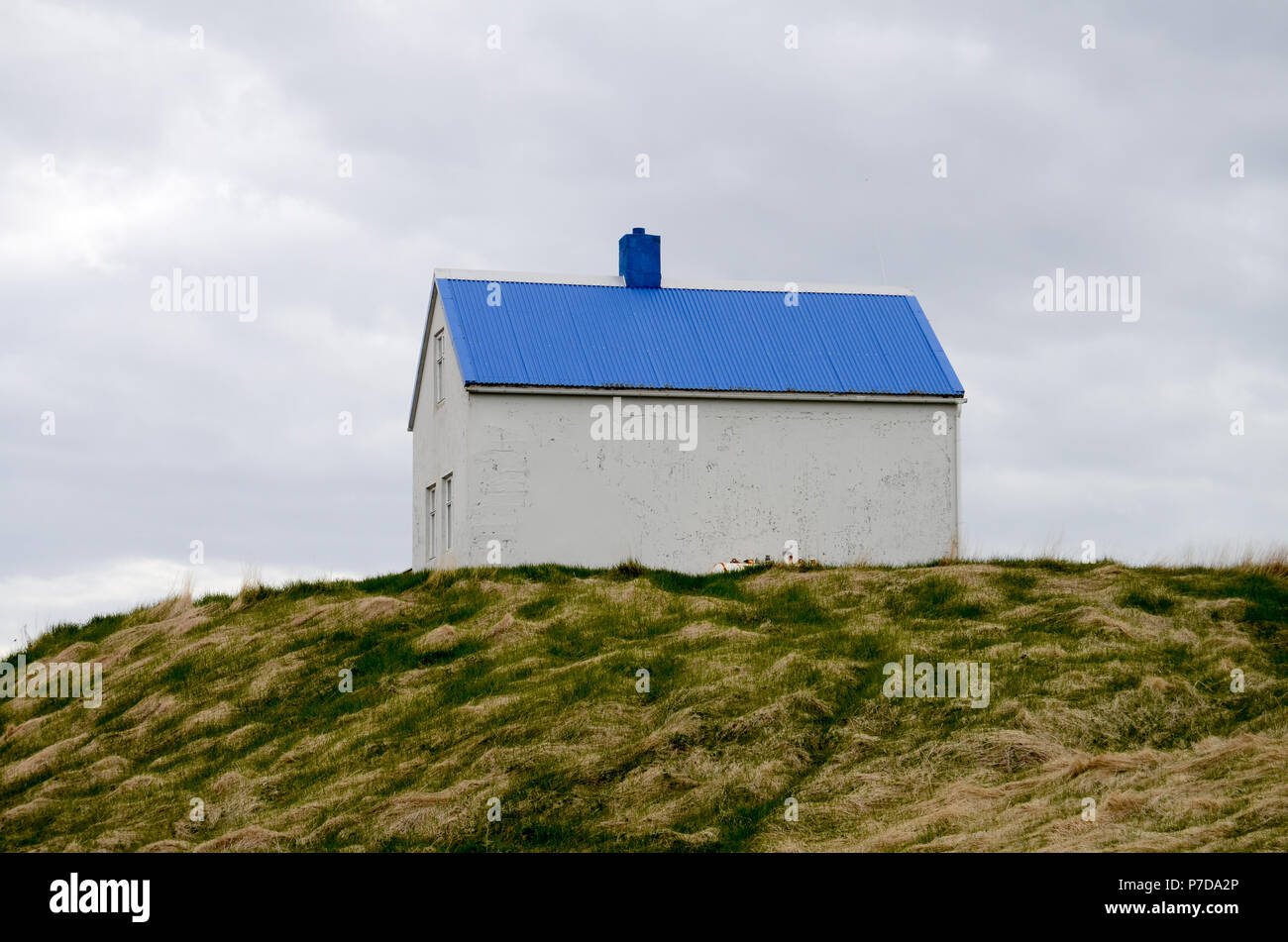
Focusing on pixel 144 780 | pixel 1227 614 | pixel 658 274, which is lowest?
pixel 144 780

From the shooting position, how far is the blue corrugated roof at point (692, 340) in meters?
33.2

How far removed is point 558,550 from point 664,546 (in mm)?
2413

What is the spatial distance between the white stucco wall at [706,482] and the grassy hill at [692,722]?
2518mm

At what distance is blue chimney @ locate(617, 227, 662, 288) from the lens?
37.0 m

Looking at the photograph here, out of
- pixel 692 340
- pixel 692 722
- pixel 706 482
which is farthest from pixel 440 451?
pixel 692 722

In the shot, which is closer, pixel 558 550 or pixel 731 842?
pixel 731 842

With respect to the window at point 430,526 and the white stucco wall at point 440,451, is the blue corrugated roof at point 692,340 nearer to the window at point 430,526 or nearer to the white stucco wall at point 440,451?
the white stucco wall at point 440,451

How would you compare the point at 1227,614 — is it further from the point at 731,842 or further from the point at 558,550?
the point at 558,550

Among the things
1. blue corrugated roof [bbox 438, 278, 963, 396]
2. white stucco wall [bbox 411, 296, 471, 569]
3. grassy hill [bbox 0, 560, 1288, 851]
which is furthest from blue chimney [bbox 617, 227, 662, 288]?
grassy hill [bbox 0, 560, 1288, 851]

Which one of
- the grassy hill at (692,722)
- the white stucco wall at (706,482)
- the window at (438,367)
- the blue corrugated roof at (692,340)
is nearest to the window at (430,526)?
the white stucco wall at (706,482)

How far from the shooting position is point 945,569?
1062 inches

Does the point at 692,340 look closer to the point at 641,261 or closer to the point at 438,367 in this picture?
the point at 641,261
